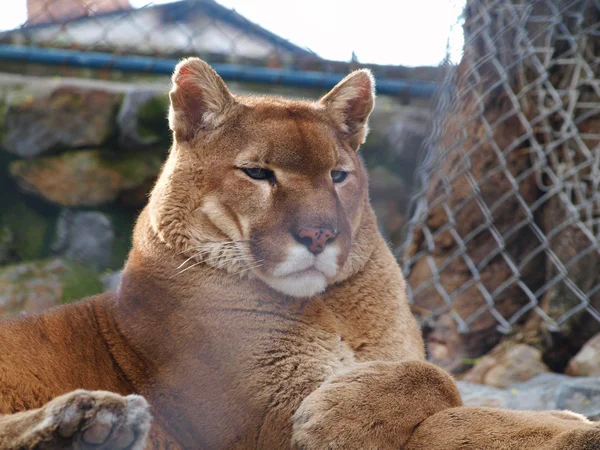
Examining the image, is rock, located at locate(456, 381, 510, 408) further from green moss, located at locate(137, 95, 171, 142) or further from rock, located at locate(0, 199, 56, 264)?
rock, located at locate(0, 199, 56, 264)

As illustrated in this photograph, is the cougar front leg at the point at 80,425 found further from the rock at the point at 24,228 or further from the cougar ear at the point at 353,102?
the rock at the point at 24,228

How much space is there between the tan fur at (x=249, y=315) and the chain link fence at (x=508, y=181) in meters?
1.98

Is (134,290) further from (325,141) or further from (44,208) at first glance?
(44,208)

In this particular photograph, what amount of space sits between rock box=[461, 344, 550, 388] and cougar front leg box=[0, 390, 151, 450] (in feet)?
9.28

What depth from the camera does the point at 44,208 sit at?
17.1 feet

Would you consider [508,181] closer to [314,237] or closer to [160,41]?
[160,41]

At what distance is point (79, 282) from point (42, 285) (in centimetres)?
23

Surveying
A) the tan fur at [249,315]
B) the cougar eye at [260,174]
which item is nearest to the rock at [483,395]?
the tan fur at [249,315]

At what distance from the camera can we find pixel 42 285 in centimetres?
488

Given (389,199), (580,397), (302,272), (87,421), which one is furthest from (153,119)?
(87,421)

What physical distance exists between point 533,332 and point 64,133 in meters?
3.25

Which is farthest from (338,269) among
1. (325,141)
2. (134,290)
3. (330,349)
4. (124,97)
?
(124,97)

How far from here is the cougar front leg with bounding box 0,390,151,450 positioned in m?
1.83

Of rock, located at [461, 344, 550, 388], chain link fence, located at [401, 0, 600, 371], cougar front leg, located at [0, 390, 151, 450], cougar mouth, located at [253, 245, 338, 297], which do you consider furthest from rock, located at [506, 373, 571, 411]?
cougar front leg, located at [0, 390, 151, 450]
